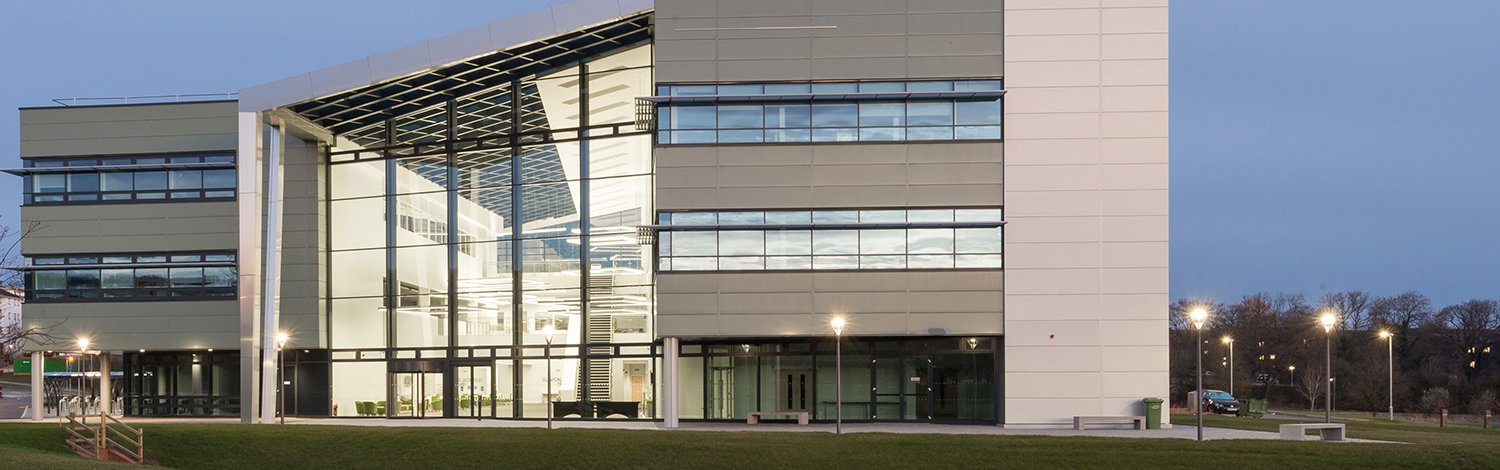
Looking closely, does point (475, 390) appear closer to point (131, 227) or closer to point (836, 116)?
point (131, 227)

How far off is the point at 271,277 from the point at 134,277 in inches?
258

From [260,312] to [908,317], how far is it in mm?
18489

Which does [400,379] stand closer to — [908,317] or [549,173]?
[549,173]

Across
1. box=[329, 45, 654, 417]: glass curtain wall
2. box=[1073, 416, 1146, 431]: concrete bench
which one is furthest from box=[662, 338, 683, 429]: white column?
box=[1073, 416, 1146, 431]: concrete bench

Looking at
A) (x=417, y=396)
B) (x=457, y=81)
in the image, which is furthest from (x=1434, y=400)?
(x=457, y=81)

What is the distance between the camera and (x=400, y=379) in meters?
39.3

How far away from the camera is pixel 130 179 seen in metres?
40.4

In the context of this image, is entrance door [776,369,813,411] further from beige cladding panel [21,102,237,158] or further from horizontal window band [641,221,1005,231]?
beige cladding panel [21,102,237,158]

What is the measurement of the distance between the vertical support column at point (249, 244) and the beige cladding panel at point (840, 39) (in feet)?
40.3

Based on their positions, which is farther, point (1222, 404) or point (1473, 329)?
point (1473, 329)

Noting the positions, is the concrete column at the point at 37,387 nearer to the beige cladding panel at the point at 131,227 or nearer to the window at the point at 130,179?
the beige cladding panel at the point at 131,227

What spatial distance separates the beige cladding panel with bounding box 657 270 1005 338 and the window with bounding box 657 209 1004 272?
319 mm

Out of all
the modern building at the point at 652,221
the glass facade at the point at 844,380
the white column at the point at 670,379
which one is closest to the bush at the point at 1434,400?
the glass facade at the point at 844,380

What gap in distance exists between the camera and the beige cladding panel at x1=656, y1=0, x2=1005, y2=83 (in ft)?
111
